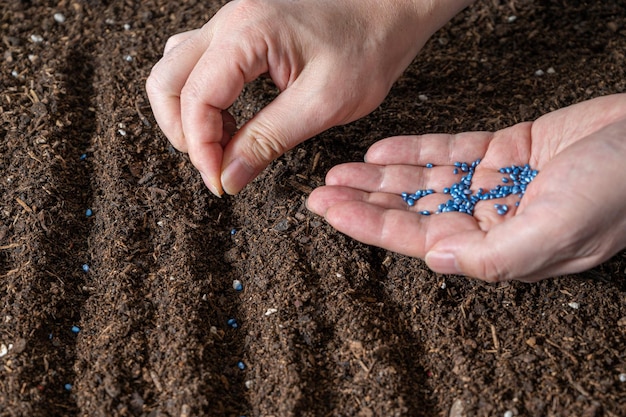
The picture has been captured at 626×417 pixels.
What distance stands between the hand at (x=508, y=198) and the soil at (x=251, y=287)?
0.22 meters

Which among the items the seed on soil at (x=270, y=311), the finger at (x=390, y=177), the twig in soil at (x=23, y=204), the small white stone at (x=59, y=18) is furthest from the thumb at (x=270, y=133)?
the small white stone at (x=59, y=18)

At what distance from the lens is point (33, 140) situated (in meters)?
2.59

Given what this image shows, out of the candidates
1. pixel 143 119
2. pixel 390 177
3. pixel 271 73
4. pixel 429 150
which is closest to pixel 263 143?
pixel 271 73

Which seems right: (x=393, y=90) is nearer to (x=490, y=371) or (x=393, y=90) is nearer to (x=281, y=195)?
(x=281, y=195)

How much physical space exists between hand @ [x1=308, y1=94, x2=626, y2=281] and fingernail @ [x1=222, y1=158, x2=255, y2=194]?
22cm

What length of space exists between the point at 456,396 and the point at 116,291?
1.08m

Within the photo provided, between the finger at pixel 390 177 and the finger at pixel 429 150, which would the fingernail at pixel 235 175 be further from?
the finger at pixel 429 150

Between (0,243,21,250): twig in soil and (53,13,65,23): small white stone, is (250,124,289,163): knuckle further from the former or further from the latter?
(53,13,65,23): small white stone

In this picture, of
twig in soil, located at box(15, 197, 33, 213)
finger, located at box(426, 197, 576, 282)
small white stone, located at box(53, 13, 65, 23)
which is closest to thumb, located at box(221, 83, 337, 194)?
finger, located at box(426, 197, 576, 282)

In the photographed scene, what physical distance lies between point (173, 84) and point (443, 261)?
40.7 inches

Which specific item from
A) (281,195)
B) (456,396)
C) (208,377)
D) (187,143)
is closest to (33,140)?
(187,143)

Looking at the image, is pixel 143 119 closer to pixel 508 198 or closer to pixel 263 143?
pixel 263 143

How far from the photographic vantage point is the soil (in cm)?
196

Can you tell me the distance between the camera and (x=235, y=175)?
2.15 m
